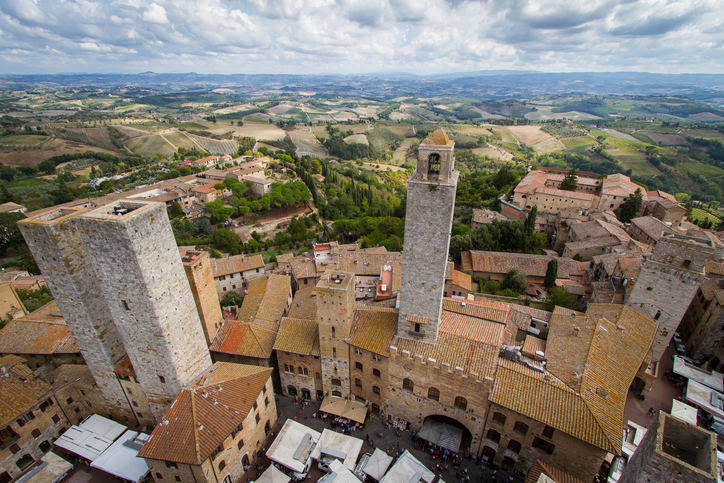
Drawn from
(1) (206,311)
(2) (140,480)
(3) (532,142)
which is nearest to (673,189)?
(3) (532,142)

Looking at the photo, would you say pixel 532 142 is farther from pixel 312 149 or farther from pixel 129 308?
pixel 129 308

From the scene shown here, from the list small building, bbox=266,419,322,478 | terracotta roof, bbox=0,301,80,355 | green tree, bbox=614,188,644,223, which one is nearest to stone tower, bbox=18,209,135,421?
terracotta roof, bbox=0,301,80,355

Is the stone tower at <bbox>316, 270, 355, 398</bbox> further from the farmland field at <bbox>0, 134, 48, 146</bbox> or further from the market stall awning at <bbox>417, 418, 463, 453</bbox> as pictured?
the farmland field at <bbox>0, 134, 48, 146</bbox>

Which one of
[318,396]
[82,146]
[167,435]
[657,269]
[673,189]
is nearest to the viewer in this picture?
[167,435]

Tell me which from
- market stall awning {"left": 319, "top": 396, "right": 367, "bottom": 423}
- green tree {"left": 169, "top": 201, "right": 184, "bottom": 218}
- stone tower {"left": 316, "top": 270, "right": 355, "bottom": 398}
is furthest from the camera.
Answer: green tree {"left": 169, "top": 201, "right": 184, "bottom": 218}

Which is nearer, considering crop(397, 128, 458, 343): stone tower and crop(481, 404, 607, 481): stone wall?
crop(481, 404, 607, 481): stone wall

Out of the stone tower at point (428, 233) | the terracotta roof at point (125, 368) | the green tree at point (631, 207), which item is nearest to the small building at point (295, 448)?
the stone tower at point (428, 233)

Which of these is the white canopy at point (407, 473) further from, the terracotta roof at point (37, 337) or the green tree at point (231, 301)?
the terracotta roof at point (37, 337)
